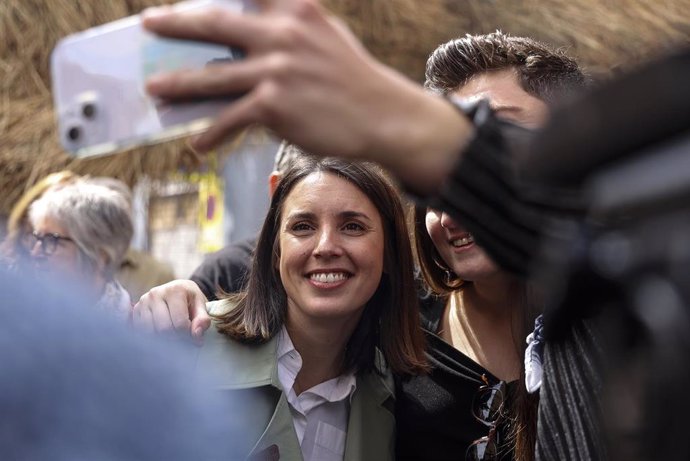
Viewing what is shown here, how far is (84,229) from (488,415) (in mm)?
1559

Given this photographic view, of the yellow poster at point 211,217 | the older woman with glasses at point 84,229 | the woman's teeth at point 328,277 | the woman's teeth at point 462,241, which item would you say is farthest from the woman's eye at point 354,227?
the yellow poster at point 211,217

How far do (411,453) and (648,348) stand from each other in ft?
4.35

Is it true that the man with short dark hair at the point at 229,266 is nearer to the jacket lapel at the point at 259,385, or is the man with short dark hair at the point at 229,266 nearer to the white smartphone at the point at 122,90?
the jacket lapel at the point at 259,385

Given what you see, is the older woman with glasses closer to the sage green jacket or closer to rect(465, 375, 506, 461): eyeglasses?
the sage green jacket

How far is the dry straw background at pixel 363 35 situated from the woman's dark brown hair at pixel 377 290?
1.99 m

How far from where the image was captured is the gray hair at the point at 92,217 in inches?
118

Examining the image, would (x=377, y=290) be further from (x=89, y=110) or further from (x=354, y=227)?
(x=89, y=110)

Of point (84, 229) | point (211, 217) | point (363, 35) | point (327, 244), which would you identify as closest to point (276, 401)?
point (327, 244)

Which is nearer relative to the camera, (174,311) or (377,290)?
(174,311)

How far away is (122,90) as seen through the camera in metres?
0.94

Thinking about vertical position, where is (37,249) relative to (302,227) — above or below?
below

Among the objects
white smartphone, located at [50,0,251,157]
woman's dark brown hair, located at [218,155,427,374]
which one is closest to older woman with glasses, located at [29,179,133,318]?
woman's dark brown hair, located at [218,155,427,374]

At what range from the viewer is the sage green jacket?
175cm

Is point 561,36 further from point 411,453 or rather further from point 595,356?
point 595,356
